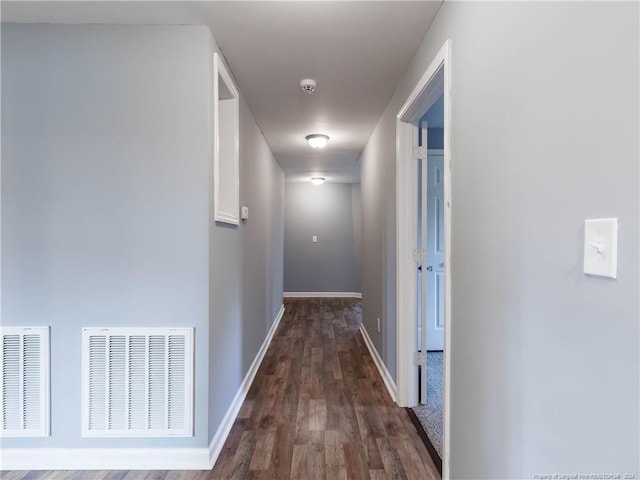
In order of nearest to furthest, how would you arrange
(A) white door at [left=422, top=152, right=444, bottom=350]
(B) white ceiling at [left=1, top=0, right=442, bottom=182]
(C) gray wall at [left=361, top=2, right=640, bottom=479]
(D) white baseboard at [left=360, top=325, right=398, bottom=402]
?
(C) gray wall at [left=361, top=2, right=640, bottom=479] → (B) white ceiling at [left=1, top=0, right=442, bottom=182] → (D) white baseboard at [left=360, top=325, right=398, bottom=402] → (A) white door at [left=422, top=152, right=444, bottom=350]

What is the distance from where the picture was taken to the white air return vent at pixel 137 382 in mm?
1702

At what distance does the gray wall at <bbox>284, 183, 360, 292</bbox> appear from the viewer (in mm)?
6766

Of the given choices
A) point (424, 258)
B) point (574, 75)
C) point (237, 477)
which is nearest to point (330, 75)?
point (424, 258)

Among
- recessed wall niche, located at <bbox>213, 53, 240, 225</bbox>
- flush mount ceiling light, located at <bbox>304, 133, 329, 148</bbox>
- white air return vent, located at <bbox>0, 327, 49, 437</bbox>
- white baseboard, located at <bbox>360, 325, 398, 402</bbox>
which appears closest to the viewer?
white air return vent, located at <bbox>0, 327, 49, 437</bbox>

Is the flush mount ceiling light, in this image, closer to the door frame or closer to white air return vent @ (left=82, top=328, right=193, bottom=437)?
the door frame

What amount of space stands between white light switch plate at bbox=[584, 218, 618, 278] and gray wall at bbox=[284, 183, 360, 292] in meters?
6.02

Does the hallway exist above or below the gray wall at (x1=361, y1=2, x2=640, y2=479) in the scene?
below

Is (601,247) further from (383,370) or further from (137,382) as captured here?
(383,370)

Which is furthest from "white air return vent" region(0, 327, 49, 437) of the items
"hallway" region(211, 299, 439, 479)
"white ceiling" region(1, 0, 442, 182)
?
"white ceiling" region(1, 0, 442, 182)

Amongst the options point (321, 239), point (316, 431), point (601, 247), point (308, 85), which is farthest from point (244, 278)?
point (321, 239)

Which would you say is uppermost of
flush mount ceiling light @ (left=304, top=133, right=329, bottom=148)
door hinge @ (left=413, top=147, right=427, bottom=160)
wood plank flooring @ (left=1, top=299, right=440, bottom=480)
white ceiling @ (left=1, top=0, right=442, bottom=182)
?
white ceiling @ (left=1, top=0, right=442, bottom=182)

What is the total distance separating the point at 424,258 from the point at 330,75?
135cm

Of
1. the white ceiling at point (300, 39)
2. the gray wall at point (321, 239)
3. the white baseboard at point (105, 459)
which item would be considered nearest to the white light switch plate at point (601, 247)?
the white ceiling at point (300, 39)

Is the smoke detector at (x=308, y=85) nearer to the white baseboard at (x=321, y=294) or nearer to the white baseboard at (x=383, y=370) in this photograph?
the white baseboard at (x=383, y=370)
